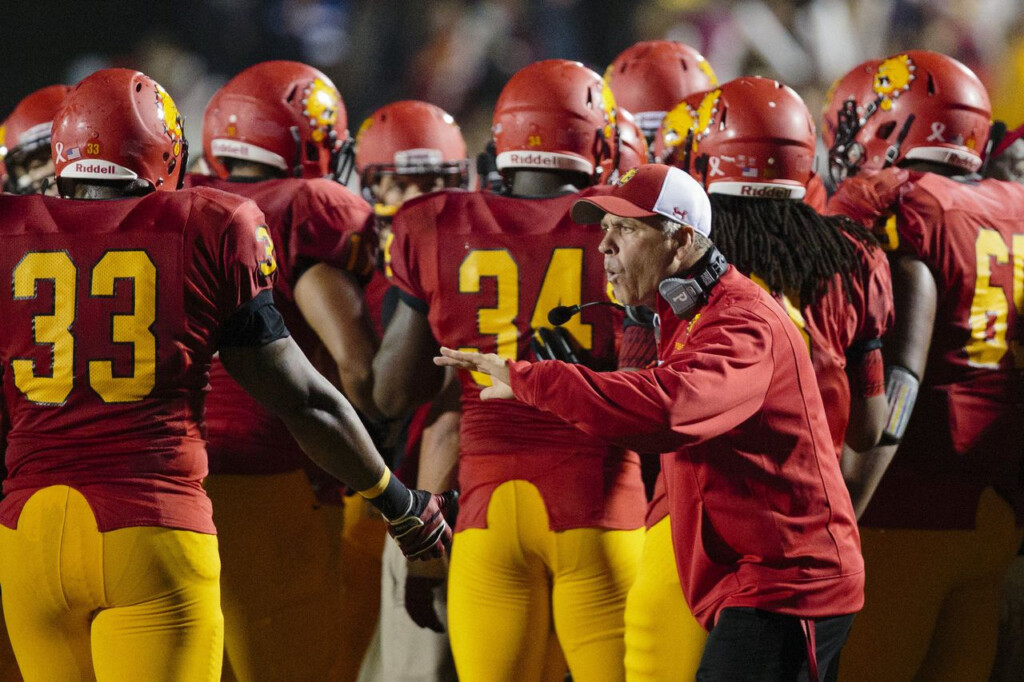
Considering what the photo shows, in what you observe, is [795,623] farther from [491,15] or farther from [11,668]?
[491,15]

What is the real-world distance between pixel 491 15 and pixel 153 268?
6839 millimetres

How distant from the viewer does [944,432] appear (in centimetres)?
334

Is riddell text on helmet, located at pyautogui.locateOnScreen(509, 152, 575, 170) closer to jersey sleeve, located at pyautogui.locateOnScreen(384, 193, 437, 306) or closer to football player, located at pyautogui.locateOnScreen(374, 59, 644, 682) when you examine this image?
football player, located at pyautogui.locateOnScreen(374, 59, 644, 682)

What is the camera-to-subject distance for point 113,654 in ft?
7.28

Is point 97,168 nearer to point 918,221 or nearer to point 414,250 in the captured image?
point 414,250

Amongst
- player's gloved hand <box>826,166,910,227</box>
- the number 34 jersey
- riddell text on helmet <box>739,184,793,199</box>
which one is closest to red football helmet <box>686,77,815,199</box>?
riddell text on helmet <box>739,184,793,199</box>

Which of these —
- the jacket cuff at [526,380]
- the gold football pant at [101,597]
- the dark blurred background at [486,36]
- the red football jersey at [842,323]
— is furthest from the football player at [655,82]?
the dark blurred background at [486,36]

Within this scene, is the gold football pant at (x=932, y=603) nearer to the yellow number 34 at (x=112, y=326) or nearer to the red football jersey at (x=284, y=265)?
the red football jersey at (x=284, y=265)

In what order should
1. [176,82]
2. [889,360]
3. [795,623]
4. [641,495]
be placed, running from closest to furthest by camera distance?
[795,623] → [641,495] → [889,360] → [176,82]

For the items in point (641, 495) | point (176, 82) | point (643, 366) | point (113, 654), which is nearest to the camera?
point (113, 654)

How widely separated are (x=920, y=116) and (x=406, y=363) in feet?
5.76

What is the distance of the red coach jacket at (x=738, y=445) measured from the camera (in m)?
1.97

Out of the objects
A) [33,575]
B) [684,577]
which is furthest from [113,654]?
[684,577]

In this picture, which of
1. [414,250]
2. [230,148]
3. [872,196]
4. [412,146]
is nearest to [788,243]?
[872,196]
